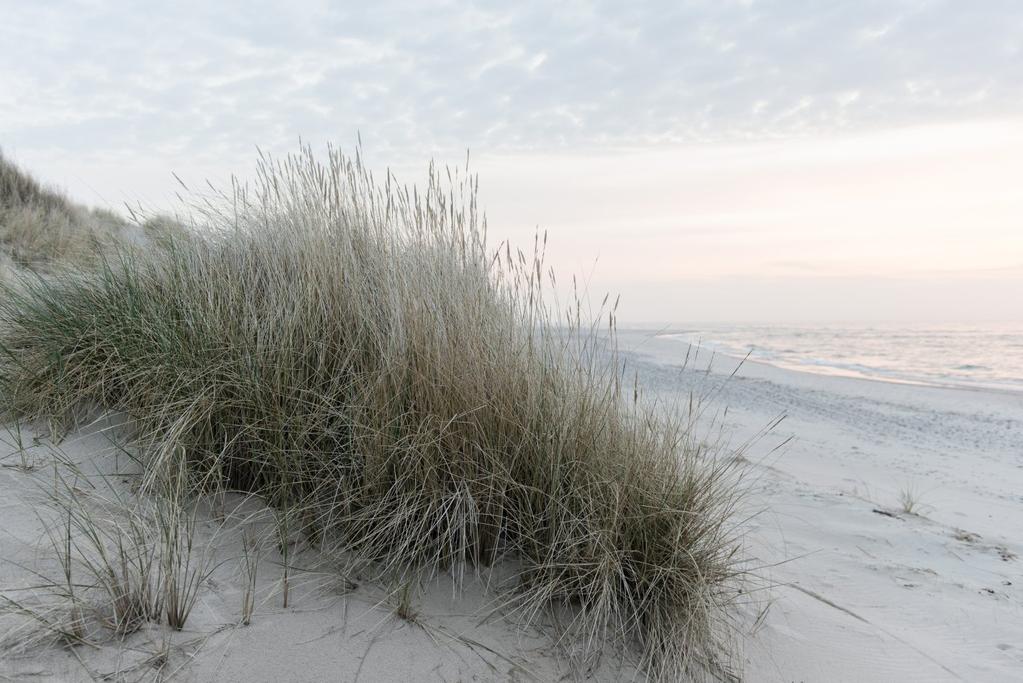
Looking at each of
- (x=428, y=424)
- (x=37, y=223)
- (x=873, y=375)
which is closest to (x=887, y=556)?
(x=428, y=424)

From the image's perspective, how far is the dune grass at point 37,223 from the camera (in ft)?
24.6

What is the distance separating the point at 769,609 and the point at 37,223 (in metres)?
10.2

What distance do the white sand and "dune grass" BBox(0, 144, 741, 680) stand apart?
0.17m

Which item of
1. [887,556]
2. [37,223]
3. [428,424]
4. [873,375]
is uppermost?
[37,223]

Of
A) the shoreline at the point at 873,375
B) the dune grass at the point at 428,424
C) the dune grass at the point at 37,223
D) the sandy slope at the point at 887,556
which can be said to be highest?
the dune grass at the point at 37,223

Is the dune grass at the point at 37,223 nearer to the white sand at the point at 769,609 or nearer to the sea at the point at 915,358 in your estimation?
the white sand at the point at 769,609

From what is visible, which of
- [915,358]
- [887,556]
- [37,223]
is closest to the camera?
[887,556]

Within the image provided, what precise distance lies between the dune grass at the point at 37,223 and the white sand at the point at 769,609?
433cm

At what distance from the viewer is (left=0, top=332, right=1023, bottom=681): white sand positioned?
76.4 inches

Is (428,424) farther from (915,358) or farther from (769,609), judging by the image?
(915,358)

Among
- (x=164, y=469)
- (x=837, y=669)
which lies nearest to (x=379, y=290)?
(x=164, y=469)

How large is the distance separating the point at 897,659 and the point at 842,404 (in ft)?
28.2

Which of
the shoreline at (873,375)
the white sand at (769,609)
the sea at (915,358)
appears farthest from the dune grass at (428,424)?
the sea at (915,358)

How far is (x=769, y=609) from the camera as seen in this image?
2771 millimetres
